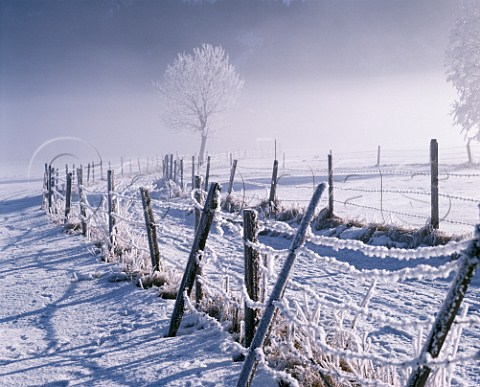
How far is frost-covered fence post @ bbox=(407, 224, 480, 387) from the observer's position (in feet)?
5.42

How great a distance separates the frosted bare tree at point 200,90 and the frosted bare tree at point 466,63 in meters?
18.9

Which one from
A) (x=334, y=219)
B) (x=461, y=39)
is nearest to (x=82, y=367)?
(x=334, y=219)

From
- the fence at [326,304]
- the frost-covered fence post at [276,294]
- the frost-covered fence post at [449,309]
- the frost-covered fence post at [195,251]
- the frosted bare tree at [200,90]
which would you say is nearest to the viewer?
the frost-covered fence post at [449,309]

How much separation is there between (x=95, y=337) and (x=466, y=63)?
2459 cm

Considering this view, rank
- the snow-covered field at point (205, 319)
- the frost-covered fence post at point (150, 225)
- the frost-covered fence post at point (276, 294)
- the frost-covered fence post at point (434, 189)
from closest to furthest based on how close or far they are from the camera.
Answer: the frost-covered fence post at point (276, 294) → the snow-covered field at point (205, 319) → the frost-covered fence post at point (150, 225) → the frost-covered fence post at point (434, 189)

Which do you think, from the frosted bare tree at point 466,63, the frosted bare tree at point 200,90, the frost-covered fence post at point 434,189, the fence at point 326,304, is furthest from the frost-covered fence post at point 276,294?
the frosted bare tree at point 200,90

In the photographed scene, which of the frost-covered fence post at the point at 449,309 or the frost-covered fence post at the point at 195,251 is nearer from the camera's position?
the frost-covered fence post at the point at 449,309

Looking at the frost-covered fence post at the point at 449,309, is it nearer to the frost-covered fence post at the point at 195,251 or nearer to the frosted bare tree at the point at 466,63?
the frost-covered fence post at the point at 195,251

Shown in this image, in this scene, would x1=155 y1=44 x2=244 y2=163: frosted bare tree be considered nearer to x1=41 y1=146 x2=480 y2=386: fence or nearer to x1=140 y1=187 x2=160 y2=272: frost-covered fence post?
x1=41 y1=146 x2=480 y2=386: fence

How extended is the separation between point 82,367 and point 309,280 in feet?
11.7

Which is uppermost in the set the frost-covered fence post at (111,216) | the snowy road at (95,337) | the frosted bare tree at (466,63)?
the frosted bare tree at (466,63)

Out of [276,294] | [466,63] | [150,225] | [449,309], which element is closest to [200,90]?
[466,63]

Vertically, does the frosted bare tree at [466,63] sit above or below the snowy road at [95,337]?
above

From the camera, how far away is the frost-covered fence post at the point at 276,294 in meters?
2.48
